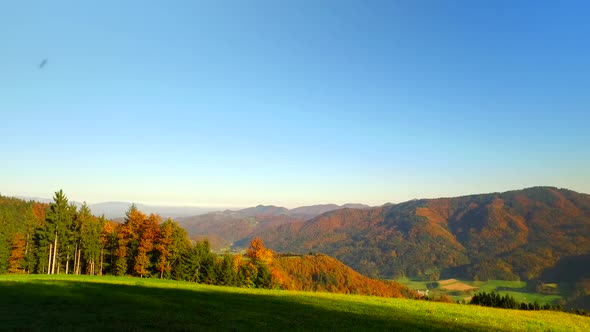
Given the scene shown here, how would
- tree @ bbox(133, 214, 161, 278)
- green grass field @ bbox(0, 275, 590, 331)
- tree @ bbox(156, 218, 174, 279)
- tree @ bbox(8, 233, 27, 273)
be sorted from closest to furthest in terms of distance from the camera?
green grass field @ bbox(0, 275, 590, 331) → tree @ bbox(133, 214, 161, 278) → tree @ bbox(156, 218, 174, 279) → tree @ bbox(8, 233, 27, 273)

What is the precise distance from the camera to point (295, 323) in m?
22.7

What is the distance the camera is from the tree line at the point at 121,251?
75.4 m

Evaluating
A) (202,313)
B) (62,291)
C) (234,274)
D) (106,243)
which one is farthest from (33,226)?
(202,313)

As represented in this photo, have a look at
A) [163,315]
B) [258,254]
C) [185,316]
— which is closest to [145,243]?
[258,254]

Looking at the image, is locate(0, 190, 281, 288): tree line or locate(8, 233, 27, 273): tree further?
locate(8, 233, 27, 273): tree

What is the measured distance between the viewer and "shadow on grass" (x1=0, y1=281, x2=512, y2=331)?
64.8 ft

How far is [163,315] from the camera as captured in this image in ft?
75.3

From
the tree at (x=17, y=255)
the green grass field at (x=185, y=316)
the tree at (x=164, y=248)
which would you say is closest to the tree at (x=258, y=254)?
the tree at (x=164, y=248)

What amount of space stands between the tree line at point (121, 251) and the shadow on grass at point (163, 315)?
143 feet

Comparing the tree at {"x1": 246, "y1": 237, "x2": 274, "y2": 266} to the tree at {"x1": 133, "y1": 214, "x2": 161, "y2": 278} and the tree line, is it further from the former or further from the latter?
the tree at {"x1": 133, "y1": 214, "x2": 161, "y2": 278}

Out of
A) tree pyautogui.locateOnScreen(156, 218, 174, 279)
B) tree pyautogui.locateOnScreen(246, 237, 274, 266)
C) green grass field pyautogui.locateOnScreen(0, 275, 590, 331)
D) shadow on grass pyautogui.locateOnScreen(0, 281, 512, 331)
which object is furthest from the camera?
tree pyautogui.locateOnScreen(246, 237, 274, 266)

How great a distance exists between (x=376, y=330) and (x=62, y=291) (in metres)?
28.6

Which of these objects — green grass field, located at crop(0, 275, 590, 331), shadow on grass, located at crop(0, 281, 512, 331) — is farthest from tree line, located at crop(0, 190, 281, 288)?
shadow on grass, located at crop(0, 281, 512, 331)

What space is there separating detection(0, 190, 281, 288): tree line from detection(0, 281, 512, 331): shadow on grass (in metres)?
43.7
